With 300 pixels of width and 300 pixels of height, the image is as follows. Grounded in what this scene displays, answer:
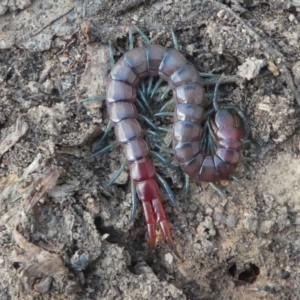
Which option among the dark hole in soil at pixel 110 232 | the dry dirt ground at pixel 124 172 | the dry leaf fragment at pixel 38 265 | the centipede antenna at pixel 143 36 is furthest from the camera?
the centipede antenna at pixel 143 36

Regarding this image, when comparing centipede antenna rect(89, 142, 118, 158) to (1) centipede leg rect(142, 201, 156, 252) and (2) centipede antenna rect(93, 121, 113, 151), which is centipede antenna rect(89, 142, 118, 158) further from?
(1) centipede leg rect(142, 201, 156, 252)

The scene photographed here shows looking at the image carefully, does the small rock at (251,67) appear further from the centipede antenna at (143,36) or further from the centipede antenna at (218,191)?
the centipede antenna at (218,191)

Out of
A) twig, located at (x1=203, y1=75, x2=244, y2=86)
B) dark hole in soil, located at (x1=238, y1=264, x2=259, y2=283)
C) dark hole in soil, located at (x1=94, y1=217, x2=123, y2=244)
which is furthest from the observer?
twig, located at (x1=203, y1=75, x2=244, y2=86)

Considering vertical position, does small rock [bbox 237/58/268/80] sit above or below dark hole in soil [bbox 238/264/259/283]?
above

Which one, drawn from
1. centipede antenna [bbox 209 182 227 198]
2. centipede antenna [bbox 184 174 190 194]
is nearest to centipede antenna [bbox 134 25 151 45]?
centipede antenna [bbox 184 174 190 194]

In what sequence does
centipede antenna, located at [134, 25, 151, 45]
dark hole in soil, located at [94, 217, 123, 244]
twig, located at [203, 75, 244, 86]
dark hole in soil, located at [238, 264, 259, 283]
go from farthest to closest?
1. centipede antenna, located at [134, 25, 151, 45]
2. twig, located at [203, 75, 244, 86]
3. dark hole in soil, located at [238, 264, 259, 283]
4. dark hole in soil, located at [94, 217, 123, 244]

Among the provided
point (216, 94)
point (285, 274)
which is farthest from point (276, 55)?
point (285, 274)

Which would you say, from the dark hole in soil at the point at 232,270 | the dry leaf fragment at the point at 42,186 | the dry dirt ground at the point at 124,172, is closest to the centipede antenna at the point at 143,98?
the dry dirt ground at the point at 124,172
